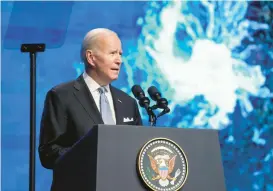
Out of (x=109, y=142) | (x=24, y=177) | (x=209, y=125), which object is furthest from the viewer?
(x=209, y=125)

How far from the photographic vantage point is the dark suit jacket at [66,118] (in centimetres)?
274

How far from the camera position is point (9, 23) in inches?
166

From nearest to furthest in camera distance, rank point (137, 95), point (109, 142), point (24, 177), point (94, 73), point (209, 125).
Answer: point (109, 142), point (137, 95), point (94, 73), point (24, 177), point (209, 125)

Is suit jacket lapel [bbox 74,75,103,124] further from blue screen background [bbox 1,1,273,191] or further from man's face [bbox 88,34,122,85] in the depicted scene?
blue screen background [bbox 1,1,273,191]

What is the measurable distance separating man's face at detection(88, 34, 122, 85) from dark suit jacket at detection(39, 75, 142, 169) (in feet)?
0.41

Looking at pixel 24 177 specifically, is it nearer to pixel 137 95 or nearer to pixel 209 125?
pixel 209 125

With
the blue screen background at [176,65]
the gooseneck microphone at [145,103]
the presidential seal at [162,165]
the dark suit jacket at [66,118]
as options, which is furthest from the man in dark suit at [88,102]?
the blue screen background at [176,65]

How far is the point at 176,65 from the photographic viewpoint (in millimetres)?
4469

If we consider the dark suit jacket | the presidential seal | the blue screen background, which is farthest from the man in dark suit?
the blue screen background

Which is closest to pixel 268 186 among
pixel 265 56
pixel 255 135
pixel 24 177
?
pixel 255 135

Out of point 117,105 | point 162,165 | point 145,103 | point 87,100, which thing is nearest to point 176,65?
point 117,105

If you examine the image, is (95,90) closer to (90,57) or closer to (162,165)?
(90,57)

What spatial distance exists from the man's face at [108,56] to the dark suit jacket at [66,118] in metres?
0.12

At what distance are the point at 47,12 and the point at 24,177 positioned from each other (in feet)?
3.84
